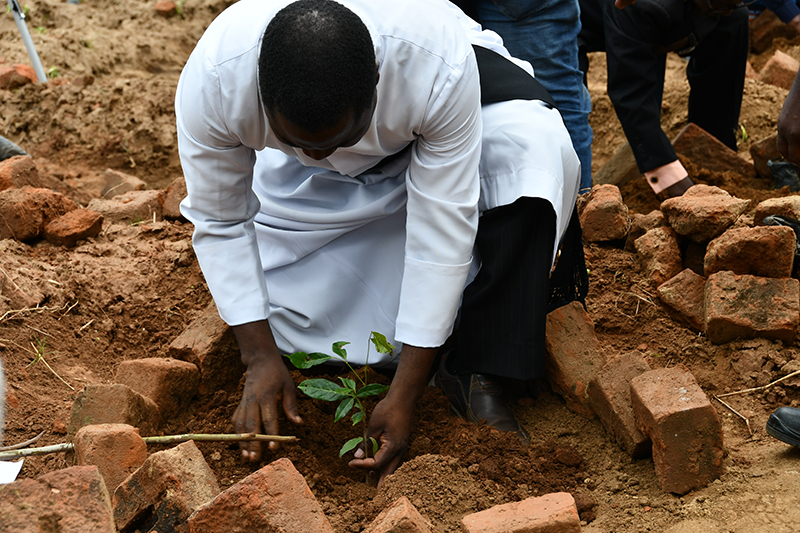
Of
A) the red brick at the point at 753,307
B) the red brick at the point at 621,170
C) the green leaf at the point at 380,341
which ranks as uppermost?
the green leaf at the point at 380,341

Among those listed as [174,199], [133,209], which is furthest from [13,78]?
[174,199]

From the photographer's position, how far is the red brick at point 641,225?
3.21 meters

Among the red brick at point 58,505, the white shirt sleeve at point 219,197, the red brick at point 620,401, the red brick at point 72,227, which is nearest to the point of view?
the red brick at point 58,505

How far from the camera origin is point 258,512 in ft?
5.12

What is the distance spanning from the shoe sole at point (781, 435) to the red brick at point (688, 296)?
0.80 meters

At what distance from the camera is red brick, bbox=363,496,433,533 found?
1.51 meters

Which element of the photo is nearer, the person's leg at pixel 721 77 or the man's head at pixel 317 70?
the man's head at pixel 317 70

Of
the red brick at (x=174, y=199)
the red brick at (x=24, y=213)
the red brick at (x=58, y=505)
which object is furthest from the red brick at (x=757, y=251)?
the red brick at (x=24, y=213)

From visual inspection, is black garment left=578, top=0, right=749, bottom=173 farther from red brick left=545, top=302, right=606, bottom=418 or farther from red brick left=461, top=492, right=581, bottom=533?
red brick left=461, top=492, right=581, bottom=533

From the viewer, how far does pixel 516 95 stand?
7.86 feet

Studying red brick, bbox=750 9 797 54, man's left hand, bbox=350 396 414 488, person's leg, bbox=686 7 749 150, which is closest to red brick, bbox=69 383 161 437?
man's left hand, bbox=350 396 414 488

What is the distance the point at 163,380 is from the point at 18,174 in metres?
2.04

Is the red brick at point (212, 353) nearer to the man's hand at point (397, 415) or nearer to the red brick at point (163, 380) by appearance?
the red brick at point (163, 380)

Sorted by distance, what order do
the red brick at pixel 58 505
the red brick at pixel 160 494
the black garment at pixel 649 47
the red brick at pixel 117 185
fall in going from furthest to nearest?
the red brick at pixel 117 185 → the black garment at pixel 649 47 → the red brick at pixel 160 494 → the red brick at pixel 58 505
